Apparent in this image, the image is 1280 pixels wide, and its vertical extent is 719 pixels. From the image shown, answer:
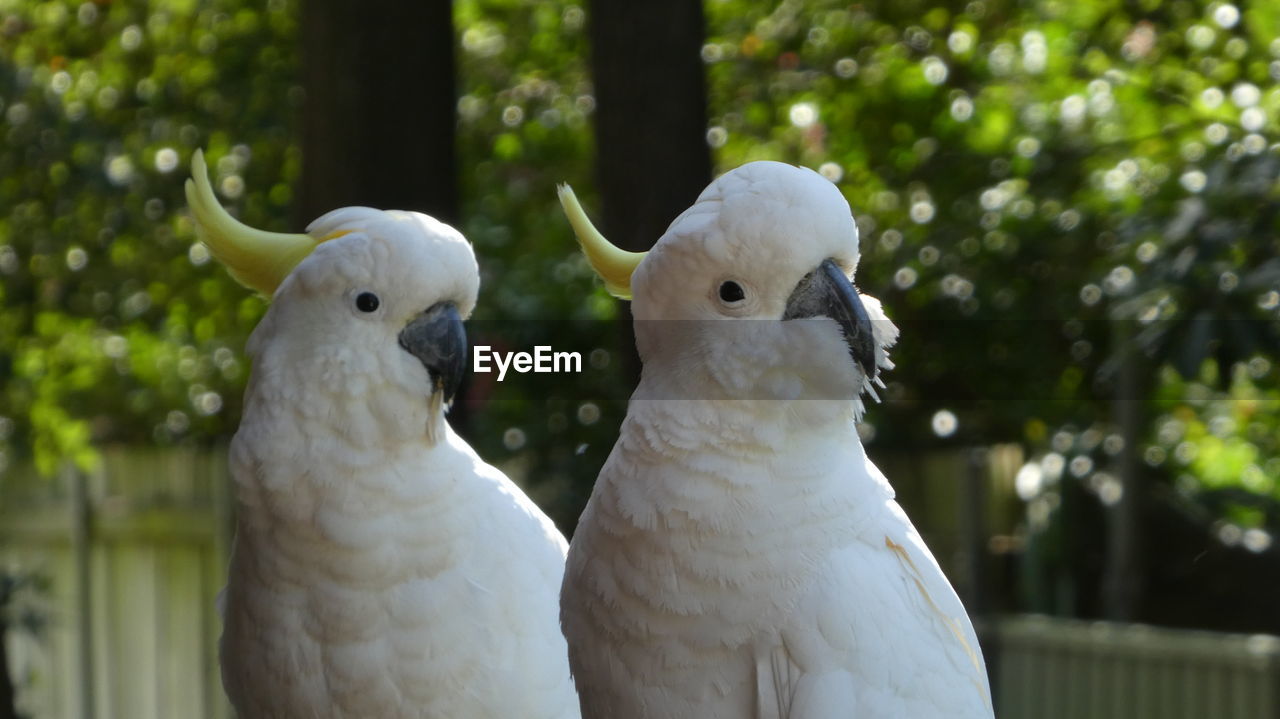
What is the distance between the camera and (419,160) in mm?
2311

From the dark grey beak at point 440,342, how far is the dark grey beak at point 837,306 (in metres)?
0.38

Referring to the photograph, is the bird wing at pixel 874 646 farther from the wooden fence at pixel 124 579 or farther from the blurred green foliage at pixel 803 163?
the wooden fence at pixel 124 579

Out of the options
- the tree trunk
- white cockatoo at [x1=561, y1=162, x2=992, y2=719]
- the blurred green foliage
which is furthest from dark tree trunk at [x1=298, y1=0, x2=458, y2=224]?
the tree trunk

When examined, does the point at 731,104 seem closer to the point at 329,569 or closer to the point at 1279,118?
the point at 1279,118

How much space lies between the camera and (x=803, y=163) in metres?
3.06

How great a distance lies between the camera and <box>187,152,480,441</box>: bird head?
133 cm

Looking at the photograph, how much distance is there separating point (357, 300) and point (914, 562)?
613 millimetres

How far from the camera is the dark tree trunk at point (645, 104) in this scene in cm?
215

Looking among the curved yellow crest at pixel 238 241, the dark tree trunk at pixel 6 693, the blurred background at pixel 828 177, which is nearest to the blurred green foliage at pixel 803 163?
the blurred background at pixel 828 177

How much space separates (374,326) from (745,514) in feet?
1.47

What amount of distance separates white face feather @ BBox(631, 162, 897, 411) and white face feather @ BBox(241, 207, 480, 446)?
263mm

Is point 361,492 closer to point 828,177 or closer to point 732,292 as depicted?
point 732,292

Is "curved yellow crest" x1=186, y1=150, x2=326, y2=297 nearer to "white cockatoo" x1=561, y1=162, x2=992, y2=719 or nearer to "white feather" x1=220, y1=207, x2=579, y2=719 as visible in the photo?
"white feather" x1=220, y1=207, x2=579, y2=719

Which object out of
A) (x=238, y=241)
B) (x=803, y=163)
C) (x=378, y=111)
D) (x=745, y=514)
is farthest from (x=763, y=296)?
(x=803, y=163)
